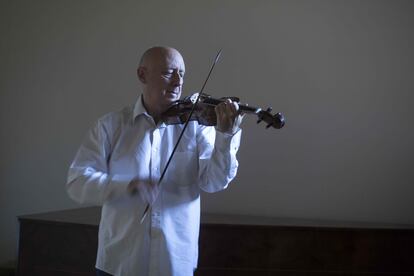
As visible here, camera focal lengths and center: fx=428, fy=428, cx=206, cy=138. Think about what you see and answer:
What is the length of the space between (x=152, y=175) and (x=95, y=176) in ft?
0.60

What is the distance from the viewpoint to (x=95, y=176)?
137 cm

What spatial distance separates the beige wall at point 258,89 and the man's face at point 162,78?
54.3 inches

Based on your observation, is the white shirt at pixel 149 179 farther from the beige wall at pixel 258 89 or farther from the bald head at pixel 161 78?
the beige wall at pixel 258 89

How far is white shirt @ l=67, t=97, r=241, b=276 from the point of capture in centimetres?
135

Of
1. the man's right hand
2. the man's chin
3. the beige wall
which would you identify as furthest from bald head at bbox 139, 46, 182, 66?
the beige wall

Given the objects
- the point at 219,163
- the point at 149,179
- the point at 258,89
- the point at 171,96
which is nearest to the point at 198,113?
the point at 171,96

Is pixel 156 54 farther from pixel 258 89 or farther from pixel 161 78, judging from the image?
pixel 258 89

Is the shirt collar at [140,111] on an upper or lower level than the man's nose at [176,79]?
lower

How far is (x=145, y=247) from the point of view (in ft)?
4.46

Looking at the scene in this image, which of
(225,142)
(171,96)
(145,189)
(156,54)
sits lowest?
(145,189)

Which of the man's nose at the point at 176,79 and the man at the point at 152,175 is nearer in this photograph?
the man at the point at 152,175

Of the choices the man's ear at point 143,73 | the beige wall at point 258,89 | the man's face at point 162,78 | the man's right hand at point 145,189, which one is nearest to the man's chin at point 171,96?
the man's face at point 162,78

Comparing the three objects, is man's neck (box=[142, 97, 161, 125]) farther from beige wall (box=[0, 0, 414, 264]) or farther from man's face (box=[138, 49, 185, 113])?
beige wall (box=[0, 0, 414, 264])

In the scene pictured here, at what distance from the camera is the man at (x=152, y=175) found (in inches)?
53.1
